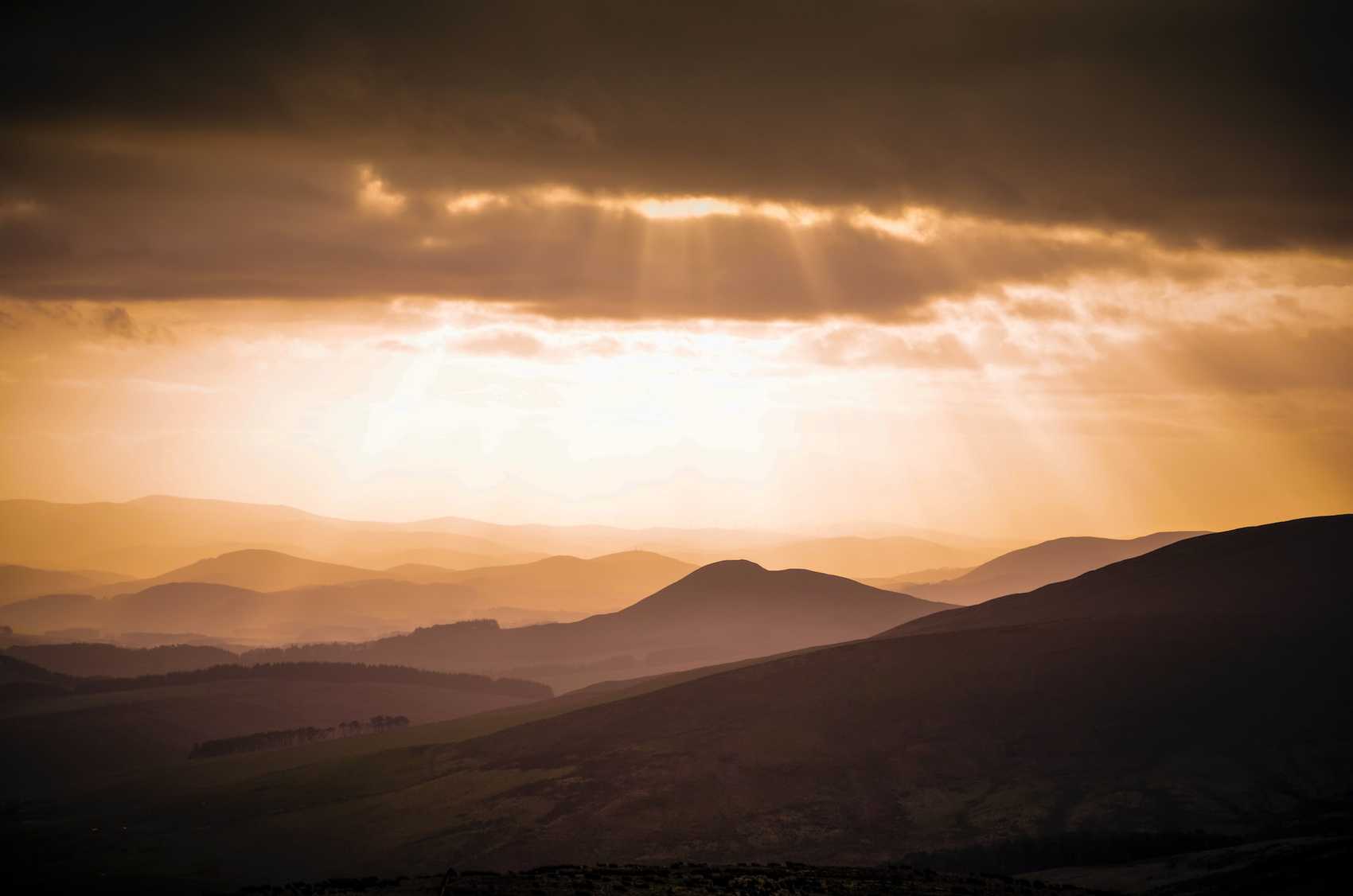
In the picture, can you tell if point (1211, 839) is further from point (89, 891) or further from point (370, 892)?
point (89, 891)

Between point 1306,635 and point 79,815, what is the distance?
177 meters

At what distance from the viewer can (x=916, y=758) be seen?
153m

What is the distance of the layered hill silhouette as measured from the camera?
429ft

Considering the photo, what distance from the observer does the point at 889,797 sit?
463ft

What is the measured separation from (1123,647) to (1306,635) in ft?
77.0

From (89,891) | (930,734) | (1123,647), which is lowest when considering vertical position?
(89,891)

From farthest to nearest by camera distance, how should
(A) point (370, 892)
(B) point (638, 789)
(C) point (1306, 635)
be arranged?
(C) point (1306, 635) < (B) point (638, 789) < (A) point (370, 892)

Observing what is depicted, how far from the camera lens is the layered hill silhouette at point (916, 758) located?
131 meters

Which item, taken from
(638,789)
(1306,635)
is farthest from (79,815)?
(1306,635)

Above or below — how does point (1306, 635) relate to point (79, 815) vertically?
above

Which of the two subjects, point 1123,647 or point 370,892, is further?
point 1123,647

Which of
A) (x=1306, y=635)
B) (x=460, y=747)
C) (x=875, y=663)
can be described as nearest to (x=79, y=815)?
(x=460, y=747)

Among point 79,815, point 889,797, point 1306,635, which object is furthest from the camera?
point 79,815

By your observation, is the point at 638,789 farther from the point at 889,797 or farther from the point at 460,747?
the point at 460,747
